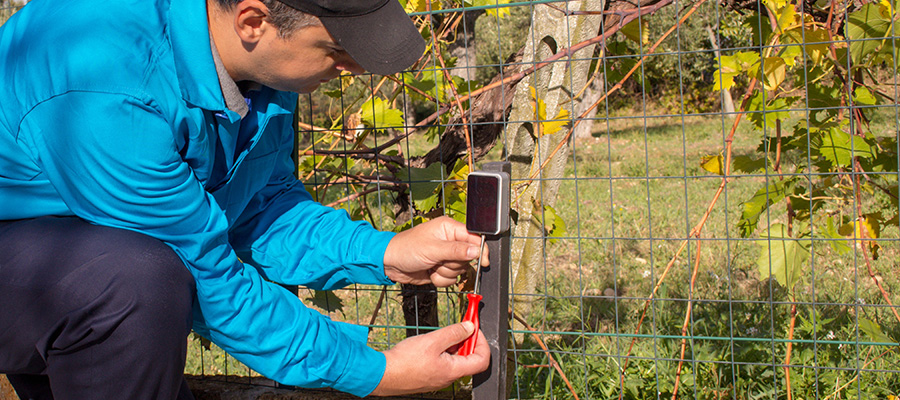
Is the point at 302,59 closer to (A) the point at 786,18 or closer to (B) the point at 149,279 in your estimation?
(B) the point at 149,279

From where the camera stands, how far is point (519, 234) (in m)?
2.21

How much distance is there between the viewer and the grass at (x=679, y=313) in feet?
7.19

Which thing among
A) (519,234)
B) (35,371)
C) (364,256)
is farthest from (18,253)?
(519,234)

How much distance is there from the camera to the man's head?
1191mm

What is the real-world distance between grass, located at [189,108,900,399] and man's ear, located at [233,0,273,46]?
851mm

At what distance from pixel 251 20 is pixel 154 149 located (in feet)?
0.92

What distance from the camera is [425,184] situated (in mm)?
2098

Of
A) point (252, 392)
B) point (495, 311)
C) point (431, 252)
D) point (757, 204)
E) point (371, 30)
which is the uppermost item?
point (371, 30)

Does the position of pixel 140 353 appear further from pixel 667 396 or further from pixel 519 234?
pixel 667 396

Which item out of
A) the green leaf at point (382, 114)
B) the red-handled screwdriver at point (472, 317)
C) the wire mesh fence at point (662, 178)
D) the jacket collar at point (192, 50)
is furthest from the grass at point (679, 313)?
the jacket collar at point (192, 50)

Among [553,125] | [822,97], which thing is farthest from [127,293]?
[822,97]

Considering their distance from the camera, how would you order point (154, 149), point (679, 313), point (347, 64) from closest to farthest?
point (154, 149) → point (347, 64) → point (679, 313)

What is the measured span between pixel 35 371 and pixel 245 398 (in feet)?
2.49

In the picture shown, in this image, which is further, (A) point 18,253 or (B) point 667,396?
(B) point 667,396
